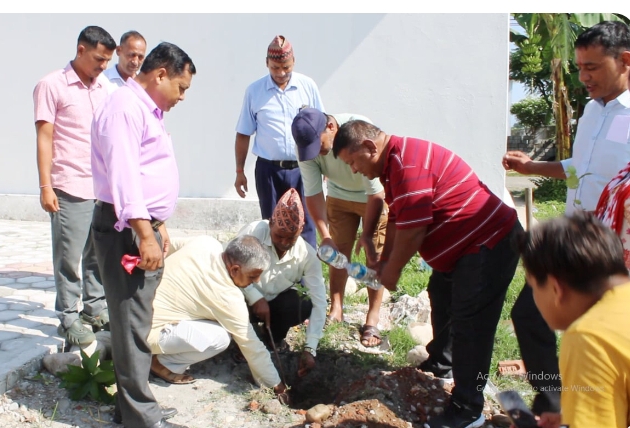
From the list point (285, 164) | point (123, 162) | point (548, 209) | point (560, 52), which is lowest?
A: point (548, 209)

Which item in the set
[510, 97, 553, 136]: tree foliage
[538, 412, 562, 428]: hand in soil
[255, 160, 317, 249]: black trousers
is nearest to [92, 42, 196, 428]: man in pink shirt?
[538, 412, 562, 428]: hand in soil

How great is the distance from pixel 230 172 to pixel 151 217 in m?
4.82

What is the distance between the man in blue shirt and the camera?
17.2ft

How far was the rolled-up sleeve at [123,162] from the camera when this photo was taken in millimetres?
2975

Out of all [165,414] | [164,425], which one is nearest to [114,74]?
[165,414]

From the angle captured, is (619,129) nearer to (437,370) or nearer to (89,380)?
(437,370)

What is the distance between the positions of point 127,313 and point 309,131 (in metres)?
1.57

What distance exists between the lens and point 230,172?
8.01 meters

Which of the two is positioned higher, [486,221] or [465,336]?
[486,221]

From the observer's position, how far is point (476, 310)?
3.33 metres

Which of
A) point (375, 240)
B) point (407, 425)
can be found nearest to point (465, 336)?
point (407, 425)

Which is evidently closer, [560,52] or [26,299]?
[26,299]

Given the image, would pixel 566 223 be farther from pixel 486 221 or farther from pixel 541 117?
pixel 541 117

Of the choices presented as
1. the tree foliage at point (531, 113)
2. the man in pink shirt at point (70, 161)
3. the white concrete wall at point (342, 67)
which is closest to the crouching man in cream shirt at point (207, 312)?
the man in pink shirt at point (70, 161)
